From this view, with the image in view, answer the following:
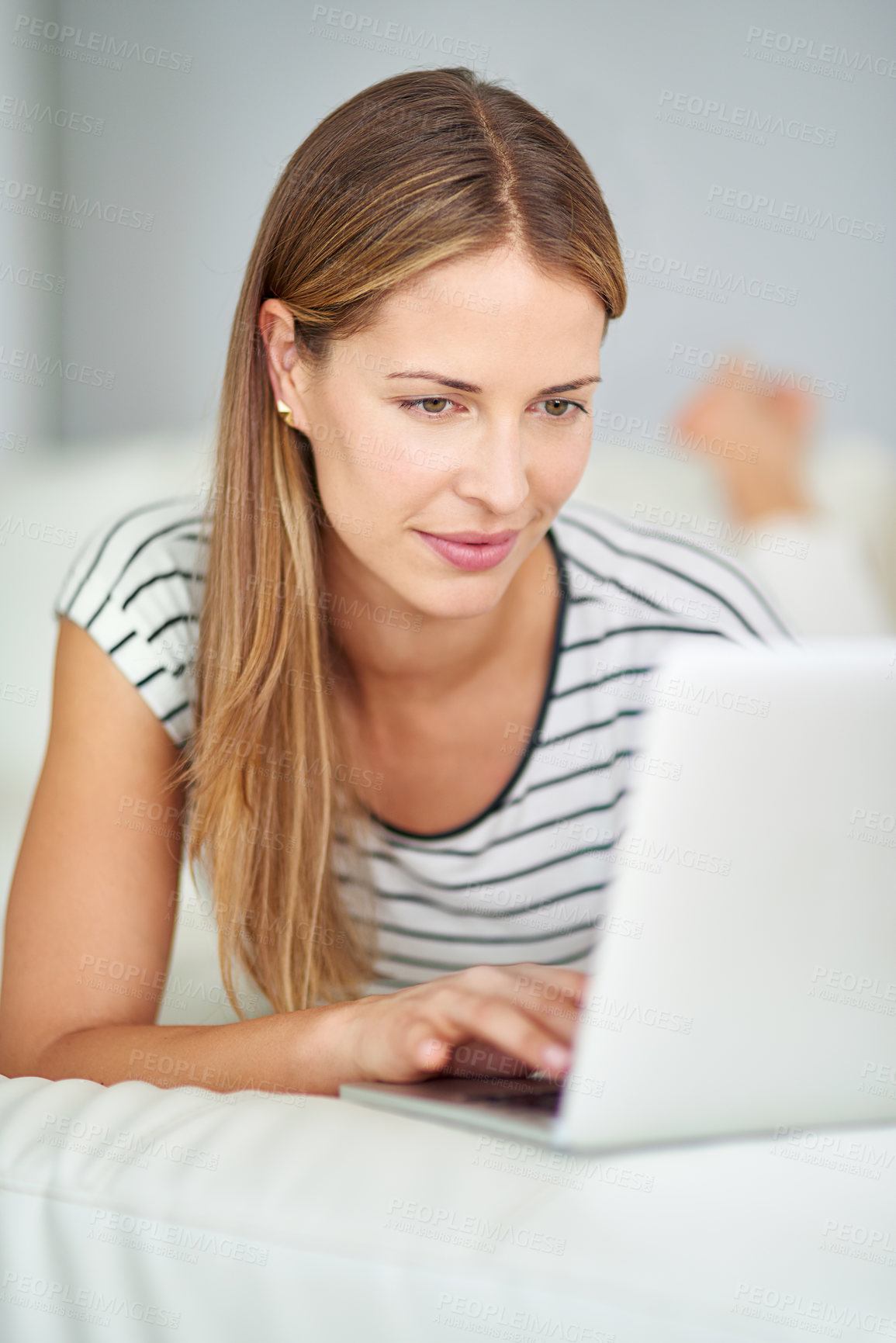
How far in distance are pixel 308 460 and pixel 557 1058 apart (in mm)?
630

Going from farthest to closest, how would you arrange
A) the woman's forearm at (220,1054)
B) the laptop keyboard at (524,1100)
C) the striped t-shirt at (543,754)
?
the striped t-shirt at (543,754) < the woman's forearm at (220,1054) < the laptop keyboard at (524,1100)

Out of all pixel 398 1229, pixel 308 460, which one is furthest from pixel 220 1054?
pixel 308 460

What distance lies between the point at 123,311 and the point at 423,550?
1617 mm

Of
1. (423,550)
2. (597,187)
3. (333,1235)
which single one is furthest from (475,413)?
(333,1235)

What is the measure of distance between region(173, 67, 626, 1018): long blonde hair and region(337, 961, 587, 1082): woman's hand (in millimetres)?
356

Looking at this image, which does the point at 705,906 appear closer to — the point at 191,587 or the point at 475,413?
the point at 475,413

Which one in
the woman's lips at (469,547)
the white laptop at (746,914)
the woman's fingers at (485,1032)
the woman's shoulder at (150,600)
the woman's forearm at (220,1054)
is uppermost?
the woman's lips at (469,547)

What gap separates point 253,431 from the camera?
1.04 m

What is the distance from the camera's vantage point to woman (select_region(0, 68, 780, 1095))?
0.83 m

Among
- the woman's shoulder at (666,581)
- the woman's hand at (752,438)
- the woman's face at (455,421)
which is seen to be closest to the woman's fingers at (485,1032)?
the woman's face at (455,421)

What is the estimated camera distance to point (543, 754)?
1.11m

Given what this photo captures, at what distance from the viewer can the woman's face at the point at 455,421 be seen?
2.71ft

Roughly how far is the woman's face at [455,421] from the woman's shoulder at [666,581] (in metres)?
0.19

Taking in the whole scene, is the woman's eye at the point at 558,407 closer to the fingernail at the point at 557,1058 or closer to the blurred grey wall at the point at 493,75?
the fingernail at the point at 557,1058
